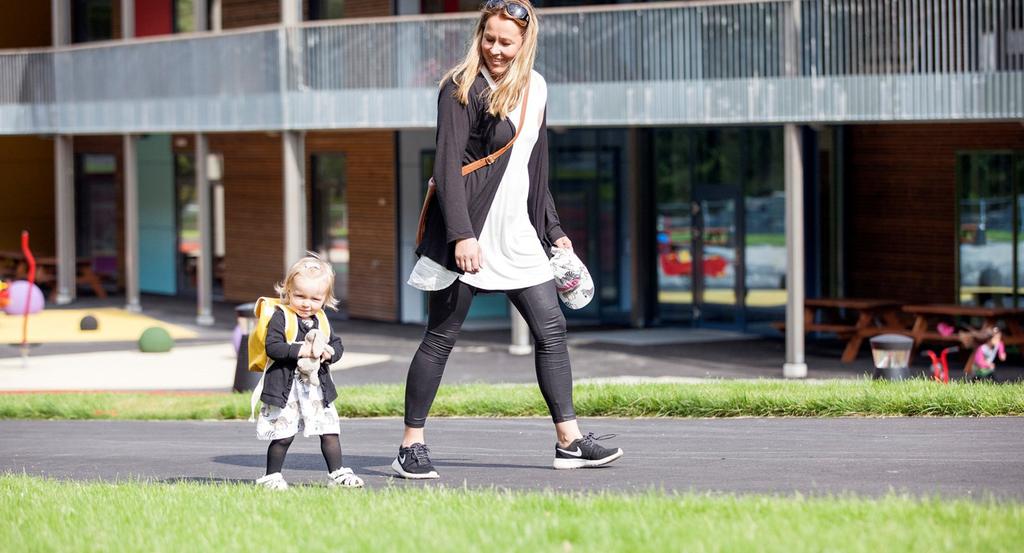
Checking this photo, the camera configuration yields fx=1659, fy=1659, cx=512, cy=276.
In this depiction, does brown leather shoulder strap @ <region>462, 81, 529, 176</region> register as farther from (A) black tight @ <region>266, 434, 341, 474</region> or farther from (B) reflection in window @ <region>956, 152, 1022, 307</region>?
(B) reflection in window @ <region>956, 152, 1022, 307</region>

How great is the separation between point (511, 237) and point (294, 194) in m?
15.9

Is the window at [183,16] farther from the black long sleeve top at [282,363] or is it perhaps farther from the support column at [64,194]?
the black long sleeve top at [282,363]

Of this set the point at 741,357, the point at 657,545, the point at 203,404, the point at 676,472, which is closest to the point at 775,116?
the point at 741,357

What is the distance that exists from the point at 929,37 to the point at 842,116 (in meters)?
1.27

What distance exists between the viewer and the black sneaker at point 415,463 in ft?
26.5

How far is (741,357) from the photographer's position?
21.2 meters

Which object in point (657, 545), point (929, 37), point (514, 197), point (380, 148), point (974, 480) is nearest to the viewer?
point (657, 545)

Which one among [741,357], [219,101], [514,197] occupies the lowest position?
[741,357]

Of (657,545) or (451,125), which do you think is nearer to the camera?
(657,545)

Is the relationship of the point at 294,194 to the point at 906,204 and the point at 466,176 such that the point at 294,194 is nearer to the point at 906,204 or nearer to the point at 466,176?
the point at 906,204

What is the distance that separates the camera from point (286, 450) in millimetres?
8023

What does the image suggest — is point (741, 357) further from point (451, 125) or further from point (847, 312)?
point (451, 125)

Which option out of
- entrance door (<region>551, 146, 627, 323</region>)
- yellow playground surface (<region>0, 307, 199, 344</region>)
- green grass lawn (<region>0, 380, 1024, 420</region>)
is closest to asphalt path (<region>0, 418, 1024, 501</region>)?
green grass lawn (<region>0, 380, 1024, 420</region>)

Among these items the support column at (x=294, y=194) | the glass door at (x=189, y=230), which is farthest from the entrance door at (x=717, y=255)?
the glass door at (x=189, y=230)
